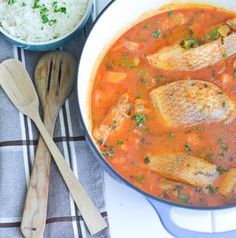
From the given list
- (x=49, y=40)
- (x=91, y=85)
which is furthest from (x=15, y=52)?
(x=91, y=85)

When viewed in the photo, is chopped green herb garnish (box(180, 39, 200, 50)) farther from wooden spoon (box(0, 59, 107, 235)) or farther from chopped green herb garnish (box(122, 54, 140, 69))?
wooden spoon (box(0, 59, 107, 235))

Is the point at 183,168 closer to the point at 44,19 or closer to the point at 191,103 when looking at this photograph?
the point at 191,103

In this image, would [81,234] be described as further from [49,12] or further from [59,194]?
[49,12]

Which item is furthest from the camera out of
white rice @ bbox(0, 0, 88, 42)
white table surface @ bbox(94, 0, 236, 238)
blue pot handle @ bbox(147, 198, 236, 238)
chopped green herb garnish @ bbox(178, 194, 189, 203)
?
white rice @ bbox(0, 0, 88, 42)

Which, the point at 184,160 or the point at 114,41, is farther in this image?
the point at 114,41

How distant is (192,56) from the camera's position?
312 centimetres

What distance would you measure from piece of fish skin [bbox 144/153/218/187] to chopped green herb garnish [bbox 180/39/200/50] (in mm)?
583

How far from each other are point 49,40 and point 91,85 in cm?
33

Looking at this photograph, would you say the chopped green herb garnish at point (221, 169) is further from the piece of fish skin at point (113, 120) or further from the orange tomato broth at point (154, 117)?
the piece of fish skin at point (113, 120)

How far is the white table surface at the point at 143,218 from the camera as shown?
10.0 ft

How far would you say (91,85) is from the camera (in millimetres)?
3127

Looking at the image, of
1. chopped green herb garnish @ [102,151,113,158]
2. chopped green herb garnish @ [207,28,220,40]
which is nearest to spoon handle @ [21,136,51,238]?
chopped green herb garnish @ [102,151,113,158]

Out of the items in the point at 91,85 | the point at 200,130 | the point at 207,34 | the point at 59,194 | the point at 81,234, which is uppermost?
the point at 207,34

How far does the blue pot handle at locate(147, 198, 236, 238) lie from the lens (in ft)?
9.14
